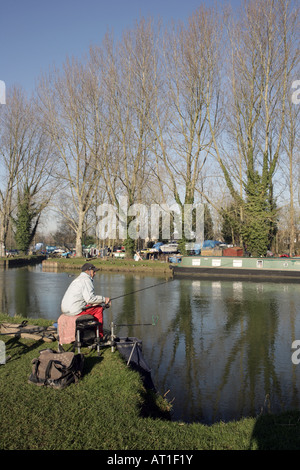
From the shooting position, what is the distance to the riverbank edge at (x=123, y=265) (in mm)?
30517

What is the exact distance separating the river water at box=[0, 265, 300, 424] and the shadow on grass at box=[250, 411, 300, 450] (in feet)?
3.72

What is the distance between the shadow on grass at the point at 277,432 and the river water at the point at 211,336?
1134 mm

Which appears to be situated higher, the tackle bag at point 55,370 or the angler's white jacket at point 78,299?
the angler's white jacket at point 78,299

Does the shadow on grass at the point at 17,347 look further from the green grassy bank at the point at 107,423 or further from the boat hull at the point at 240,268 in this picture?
the boat hull at the point at 240,268

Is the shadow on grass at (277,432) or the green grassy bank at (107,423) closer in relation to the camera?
the green grassy bank at (107,423)

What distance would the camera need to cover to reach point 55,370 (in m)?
6.31

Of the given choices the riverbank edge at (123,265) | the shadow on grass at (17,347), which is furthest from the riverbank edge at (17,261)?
the shadow on grass at (17,347)

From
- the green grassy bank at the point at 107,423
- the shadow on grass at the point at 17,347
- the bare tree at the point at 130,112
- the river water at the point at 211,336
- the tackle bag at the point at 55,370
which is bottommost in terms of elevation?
the river water at the point at 211,336

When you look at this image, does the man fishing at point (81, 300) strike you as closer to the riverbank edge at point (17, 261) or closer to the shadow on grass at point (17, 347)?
the shadow on grass at point (17, 347)
